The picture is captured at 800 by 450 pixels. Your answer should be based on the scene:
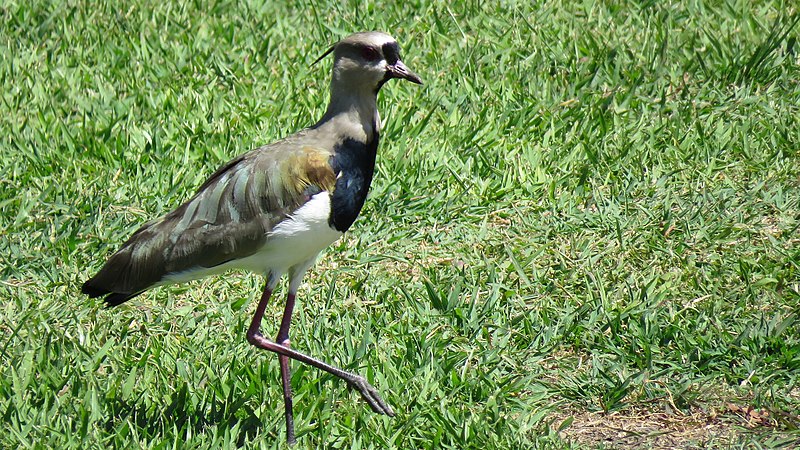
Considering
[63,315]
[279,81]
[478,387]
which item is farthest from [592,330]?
[279,81]

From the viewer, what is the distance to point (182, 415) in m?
4.44

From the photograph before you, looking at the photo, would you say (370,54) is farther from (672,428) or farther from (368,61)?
(672,428)

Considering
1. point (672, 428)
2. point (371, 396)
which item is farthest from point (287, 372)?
point (672, 428)

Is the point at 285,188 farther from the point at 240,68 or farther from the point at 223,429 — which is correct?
the point at 240,68

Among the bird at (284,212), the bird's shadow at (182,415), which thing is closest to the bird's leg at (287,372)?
the bird at (284,212)

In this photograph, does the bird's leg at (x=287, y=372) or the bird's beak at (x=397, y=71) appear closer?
the bird's leg at (x=287, y=372)

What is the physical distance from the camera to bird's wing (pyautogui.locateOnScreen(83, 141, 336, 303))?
175 inches

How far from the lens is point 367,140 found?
181 inches

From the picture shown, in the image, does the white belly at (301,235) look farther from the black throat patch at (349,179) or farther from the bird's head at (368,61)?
the bird's head at (368,61)

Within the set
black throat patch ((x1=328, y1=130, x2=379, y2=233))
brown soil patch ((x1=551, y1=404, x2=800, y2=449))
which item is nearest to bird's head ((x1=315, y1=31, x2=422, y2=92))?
black throat patch ((x1=328, y1=130, x2=379, y2=233))

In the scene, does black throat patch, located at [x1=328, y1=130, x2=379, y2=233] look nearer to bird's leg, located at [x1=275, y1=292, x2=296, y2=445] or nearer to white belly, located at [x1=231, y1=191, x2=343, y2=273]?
white belly, located at [x1=231, y1=191, x2=343, y2=273]

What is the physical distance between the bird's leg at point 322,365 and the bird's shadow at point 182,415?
0.23 metres

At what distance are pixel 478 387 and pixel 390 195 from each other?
5.10ft

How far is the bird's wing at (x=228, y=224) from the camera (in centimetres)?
445
